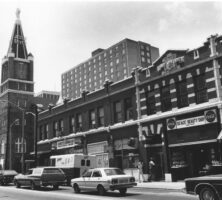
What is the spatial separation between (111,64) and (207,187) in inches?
4005

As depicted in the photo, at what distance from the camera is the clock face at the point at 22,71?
60.0 metres

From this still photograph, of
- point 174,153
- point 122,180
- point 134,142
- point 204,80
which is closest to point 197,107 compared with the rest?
Answer: point 204,80

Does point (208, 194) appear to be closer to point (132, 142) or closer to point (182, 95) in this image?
point (182, 95)

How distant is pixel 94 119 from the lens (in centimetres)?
3425

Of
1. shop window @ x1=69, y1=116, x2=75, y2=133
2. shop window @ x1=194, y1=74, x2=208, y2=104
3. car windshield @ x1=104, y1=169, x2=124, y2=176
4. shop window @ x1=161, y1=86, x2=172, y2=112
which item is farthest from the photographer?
shop window @ x1=69, y1=116, x2=75, y2=133

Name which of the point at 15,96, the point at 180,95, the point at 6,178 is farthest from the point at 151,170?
the point at 15,96

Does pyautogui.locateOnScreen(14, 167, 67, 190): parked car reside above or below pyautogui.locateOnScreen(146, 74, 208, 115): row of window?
below

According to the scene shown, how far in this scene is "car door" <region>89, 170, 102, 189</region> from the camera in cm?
1752

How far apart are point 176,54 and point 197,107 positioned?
506 centimetres

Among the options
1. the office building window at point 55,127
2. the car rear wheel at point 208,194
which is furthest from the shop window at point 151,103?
the office building window at point 55,127

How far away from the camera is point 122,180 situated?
1706 centimetres

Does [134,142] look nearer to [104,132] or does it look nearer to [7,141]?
[104,132]

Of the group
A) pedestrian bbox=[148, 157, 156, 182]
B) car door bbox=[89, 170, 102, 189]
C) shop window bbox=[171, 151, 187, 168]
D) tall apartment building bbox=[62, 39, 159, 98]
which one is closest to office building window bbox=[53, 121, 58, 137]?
pedestrian bbox=[148, 157, 156, 182]

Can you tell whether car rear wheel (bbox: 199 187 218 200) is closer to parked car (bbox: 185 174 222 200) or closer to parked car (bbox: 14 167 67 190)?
parked car (bbox: 185 174 222 200)
